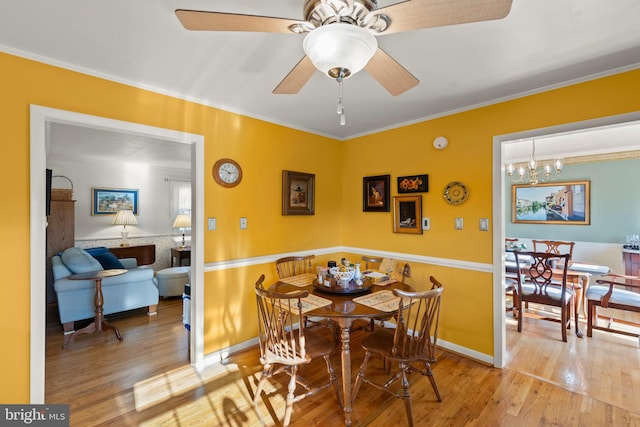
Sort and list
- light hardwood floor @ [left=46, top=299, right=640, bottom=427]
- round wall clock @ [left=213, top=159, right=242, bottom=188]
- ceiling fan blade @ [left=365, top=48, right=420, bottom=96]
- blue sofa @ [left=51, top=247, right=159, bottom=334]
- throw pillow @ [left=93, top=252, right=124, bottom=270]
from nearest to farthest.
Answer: ceiling fan blade @ [left=365, top=48, right=420, bottom=96] < light hardwood floor @ [left=46, top=299, right=640, bottom=427] < round wall clock @ [left=213, top=159, right=242, bottom=188] < blue sofa @ [left=51, top=247, right=159, bottom=334] < throw pillow @ [left=93, top=252, right=124, bottom=270]

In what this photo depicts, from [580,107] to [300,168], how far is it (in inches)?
102

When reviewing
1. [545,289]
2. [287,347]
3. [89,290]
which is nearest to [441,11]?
[287,347]

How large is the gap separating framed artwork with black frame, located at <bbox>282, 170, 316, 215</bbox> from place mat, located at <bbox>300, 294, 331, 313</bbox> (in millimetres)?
1306

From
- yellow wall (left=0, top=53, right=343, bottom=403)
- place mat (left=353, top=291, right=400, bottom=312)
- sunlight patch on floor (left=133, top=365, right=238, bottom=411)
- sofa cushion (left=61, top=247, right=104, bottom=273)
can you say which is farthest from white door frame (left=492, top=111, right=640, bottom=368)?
sofa cushion (left=61, top=247, right=104, bottom=273)

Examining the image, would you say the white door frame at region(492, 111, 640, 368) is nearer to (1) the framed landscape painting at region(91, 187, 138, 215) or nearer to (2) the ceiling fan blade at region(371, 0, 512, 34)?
(2) the ceiling fan blade at region(371, 0, 512, 34)

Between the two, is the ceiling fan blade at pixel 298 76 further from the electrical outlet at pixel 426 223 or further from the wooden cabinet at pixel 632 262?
the wooden cabinet at pixel 632 262

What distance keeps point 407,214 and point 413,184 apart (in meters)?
0.35

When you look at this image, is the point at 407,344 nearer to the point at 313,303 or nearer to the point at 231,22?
the point at 313,303

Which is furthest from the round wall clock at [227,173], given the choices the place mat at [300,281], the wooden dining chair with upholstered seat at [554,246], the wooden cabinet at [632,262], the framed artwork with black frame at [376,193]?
the wooden cabinet at [632,262]

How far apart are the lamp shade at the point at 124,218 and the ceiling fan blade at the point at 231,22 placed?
200 inches

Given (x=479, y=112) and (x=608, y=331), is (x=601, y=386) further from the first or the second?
(x=479, y=112)

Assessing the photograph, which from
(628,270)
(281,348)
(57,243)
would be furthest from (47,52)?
(628,270)

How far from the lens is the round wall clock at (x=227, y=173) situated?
8.79 ft

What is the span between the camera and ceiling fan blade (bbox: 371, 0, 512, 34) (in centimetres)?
98
